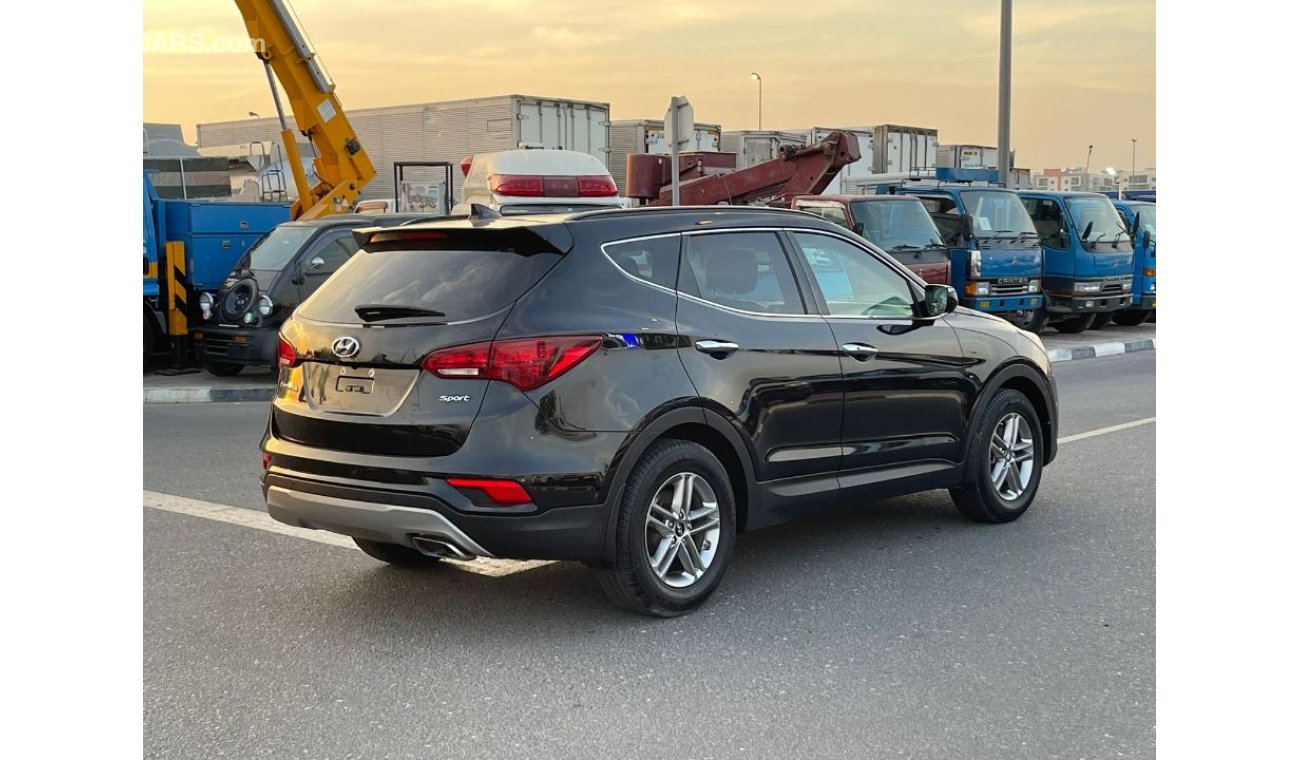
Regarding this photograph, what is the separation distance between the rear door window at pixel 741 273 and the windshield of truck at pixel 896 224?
10185mm

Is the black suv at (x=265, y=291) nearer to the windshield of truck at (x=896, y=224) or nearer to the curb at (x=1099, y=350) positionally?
the windshield of truck at (x=896, y=224)

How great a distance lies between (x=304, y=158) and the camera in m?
33.5

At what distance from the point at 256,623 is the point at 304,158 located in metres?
30.1

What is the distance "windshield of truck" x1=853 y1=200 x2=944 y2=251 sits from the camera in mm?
15977

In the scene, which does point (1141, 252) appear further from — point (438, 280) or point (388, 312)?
point (388, 312)

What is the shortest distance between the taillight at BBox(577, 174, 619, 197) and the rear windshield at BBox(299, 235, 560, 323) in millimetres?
13097

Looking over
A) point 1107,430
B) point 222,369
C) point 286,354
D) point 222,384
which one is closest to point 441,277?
point 286,354

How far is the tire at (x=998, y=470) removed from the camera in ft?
21.8

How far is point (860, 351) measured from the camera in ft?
19.6

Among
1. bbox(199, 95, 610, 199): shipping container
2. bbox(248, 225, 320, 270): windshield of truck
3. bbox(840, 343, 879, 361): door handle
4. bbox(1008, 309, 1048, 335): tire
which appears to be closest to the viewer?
bbox(840, 343, 879, 361): door handle

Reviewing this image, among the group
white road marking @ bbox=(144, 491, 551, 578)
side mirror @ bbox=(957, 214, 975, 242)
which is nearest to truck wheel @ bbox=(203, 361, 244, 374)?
white road marking @ bbox=(144, 491, 551, 578)

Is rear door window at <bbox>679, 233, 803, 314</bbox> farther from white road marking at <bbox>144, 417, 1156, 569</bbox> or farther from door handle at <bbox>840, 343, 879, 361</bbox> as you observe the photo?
white road marking at <bbox>144, 417, 1156, 569</bbox>

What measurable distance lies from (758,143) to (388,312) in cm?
3147

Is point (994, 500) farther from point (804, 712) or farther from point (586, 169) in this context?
point (586, 169)
